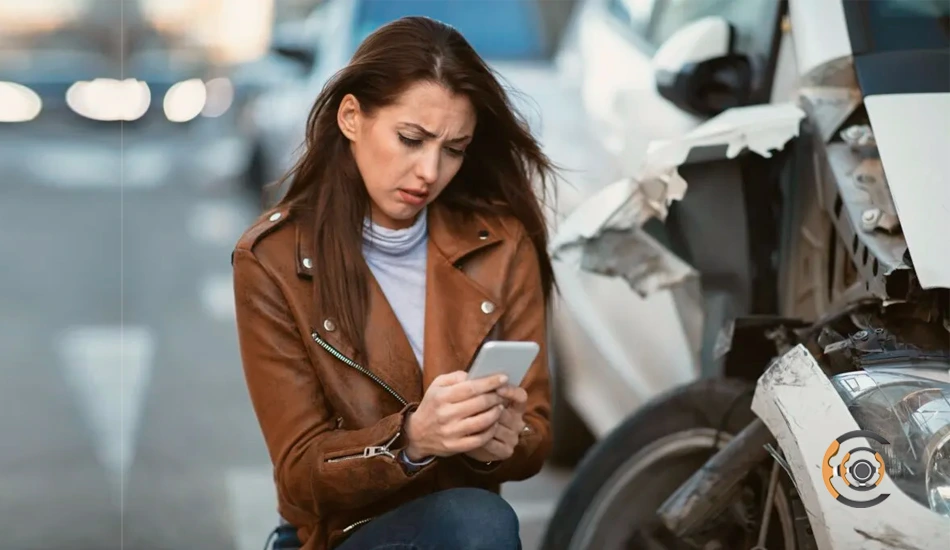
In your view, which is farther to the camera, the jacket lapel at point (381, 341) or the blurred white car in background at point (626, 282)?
the blurred white car in background at point (626, 282)

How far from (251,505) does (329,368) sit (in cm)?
197

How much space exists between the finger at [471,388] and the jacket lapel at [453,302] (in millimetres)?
285

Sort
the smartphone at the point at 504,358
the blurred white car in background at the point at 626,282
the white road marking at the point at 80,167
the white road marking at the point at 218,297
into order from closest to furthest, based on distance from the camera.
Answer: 1. the smartphone at the point at 504,358
2. the blurred white car in background at the point at 626,282
3. the white road marking at the point at 80,167
4. the white road marking at the point at 218,297

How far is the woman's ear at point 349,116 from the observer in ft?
8.39

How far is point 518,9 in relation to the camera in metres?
5.66

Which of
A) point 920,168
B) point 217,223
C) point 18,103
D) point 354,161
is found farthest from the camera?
point 217,223

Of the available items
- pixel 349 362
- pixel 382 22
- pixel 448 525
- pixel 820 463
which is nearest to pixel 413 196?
pixel 349 362

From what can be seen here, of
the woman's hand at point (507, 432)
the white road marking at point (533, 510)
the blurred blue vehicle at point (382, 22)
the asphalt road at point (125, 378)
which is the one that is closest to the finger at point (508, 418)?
the woman's hand at point (507, 432)

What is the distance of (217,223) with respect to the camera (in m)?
6.12

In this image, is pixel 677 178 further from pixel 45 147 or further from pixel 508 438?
pixel 45 147

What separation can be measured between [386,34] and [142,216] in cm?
377

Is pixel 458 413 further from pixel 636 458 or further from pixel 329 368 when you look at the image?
pixel 636 458

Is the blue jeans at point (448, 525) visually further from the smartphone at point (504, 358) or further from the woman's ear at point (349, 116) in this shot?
the woman's ear at point (349, 116)

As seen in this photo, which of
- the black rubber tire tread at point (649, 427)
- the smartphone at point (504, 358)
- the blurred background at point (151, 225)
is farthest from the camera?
the blurred background at point (151, 225)
